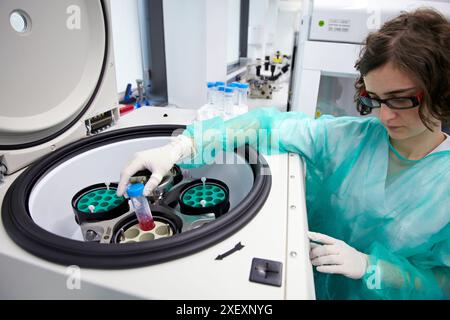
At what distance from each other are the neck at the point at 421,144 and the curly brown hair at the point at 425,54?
0.08 metres

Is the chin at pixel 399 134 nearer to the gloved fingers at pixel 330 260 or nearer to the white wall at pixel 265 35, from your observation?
the gloved fingers at pixel 330 260

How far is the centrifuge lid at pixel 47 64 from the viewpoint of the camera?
0.70 metres

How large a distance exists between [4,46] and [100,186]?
435 mm

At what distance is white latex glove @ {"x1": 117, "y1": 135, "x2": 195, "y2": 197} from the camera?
78 centimetres

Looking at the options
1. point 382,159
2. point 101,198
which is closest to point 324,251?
point 382,159

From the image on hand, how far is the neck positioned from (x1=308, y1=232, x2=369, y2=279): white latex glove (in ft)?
1.09

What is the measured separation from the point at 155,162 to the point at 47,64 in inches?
16.0

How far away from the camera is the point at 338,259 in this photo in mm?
687

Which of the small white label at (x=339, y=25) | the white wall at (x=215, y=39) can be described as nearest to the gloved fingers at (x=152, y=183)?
the small white label at (x=339, y=25)

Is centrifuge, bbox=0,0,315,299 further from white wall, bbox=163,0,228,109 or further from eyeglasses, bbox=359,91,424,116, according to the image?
white wall, bbox=163,0,228,109
